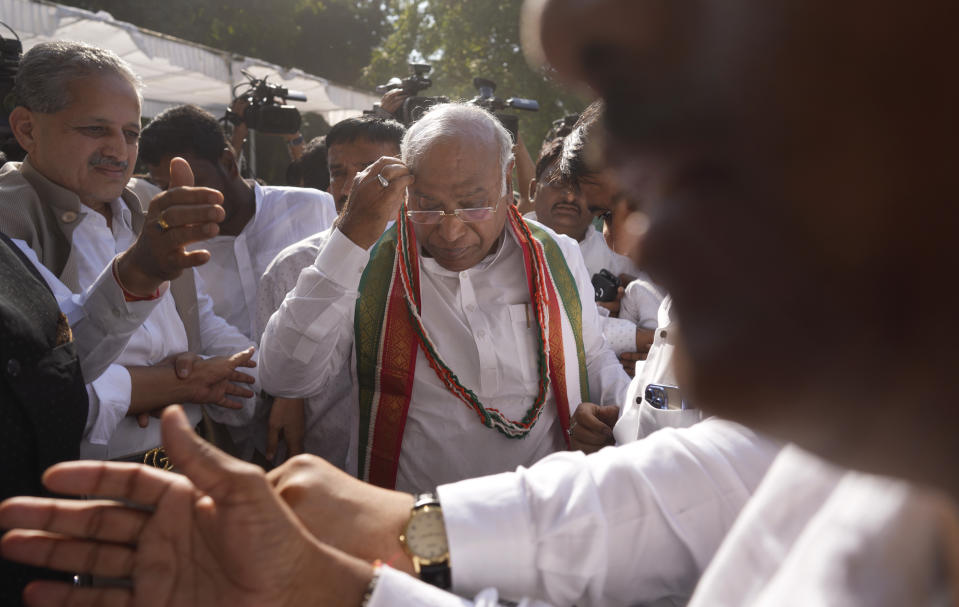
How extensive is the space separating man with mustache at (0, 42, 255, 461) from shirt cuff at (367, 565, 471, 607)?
60.5 inches

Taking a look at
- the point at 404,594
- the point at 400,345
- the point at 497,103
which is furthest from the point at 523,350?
the point at 497,103

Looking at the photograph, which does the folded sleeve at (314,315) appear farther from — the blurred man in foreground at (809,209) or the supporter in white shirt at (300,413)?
the blurred man in foreground at (809,209)

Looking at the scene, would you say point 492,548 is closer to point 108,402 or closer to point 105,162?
point 108,402

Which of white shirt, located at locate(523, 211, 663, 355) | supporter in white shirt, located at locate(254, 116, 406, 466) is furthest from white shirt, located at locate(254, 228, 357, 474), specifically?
white shirt, located at locate(523, 211, 663, 355)

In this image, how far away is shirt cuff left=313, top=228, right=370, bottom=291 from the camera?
2.61 meters

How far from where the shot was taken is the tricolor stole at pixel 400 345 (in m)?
2.72

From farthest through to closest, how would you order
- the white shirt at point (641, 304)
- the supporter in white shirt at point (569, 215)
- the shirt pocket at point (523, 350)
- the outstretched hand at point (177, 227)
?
the supporter in white shirt at point (569, 215), the white shirt at point (641, 304), the shirt pocket at point (523, 350), the outstretched hand at point (177, 227)

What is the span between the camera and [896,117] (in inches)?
18.7

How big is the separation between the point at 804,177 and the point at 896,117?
0.07 meters

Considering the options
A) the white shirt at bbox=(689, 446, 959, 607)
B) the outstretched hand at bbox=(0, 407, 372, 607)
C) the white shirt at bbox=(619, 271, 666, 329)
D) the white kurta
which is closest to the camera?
the white shirt at bbox=(689, 446, 959, 607)

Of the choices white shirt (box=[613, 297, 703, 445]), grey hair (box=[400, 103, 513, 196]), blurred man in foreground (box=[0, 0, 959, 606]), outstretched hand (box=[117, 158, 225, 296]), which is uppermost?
blurred man in foreground (box=[0, 0, 959, 606])

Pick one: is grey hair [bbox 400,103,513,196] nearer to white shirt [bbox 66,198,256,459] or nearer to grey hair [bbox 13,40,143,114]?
white shirt [bbox 66,198,256,459]

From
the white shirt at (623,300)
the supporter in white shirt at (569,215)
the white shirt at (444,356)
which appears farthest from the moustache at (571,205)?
the white shirt at (444,356)

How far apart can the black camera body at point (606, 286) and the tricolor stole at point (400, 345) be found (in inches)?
47.5
